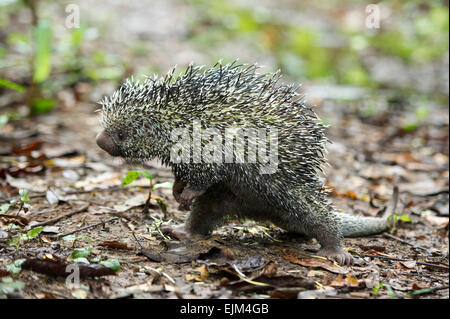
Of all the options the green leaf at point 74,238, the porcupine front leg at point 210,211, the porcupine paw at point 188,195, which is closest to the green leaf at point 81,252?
the green leaf at point 74,238

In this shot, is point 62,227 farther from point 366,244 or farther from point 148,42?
point 148,42

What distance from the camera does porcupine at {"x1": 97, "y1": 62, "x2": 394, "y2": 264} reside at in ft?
21.2

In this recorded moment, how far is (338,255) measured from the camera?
6.50 meters

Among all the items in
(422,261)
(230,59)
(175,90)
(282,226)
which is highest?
(230,59)

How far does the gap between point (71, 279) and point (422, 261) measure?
4.65 m

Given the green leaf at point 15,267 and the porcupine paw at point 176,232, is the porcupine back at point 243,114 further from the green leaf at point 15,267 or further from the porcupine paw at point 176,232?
the green leaf at point 15,267

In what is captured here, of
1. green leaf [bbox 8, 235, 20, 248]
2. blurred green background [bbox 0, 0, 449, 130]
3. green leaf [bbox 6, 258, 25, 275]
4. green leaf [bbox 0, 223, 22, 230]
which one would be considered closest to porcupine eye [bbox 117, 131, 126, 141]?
green leaf [bbox 0, 223, 22, 230]

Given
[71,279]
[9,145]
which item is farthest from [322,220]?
[9,145]

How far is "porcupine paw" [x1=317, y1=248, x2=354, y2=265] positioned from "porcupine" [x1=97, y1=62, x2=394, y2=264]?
1 centimetres

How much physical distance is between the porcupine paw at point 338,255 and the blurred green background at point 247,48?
9.10 meters

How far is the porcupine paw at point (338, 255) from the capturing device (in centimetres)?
643

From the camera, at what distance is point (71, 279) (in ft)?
17.3

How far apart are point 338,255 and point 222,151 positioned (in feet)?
6.62

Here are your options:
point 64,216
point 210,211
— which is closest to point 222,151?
point 210,211
